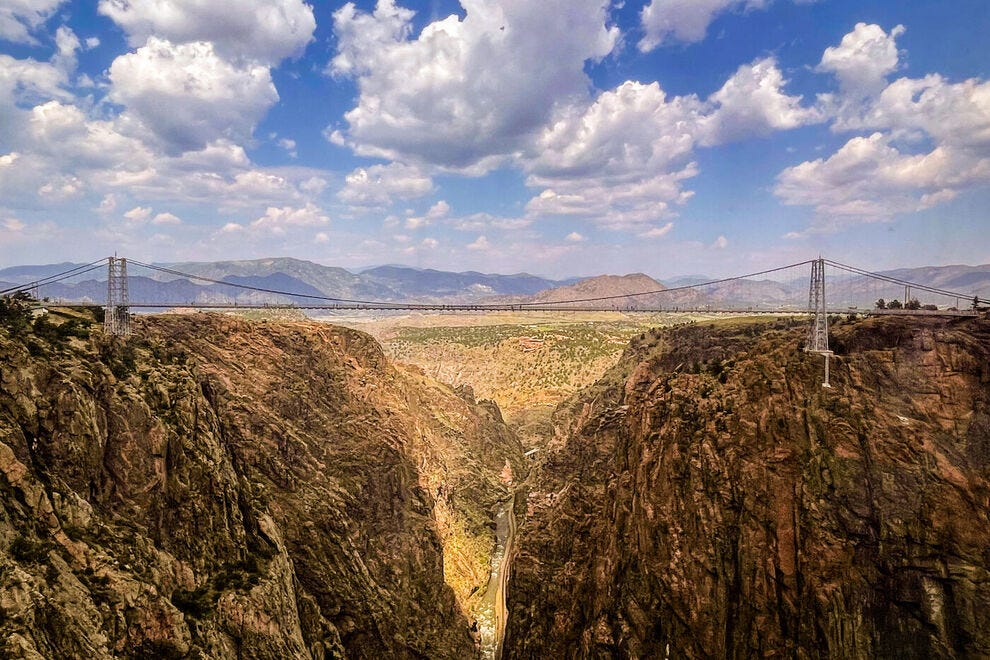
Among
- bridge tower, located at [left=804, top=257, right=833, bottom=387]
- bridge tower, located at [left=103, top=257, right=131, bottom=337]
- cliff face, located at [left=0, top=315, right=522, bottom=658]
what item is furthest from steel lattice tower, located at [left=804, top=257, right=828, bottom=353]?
bridge tower, located at [left=103, top=257, right=131, bottom=337]

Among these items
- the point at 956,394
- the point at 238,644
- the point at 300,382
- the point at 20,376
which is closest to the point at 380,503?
the point at 300,382

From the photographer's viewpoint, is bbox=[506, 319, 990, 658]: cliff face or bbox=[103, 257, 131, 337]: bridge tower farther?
bbox=[103, 257, 131, 337]: bridge tower

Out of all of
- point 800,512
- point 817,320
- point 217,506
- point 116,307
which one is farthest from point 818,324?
point 116,307

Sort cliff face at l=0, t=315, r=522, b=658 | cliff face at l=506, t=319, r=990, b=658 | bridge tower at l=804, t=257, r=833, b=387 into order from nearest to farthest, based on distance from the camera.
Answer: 1. cliff face at l=0, t=315, r=522, b=658
2. cliff face at l=506, t=319, r=990, b=658
3. bridge tower at l=804, t=257, r=833, b=387

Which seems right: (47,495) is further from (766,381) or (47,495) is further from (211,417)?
(766,381)

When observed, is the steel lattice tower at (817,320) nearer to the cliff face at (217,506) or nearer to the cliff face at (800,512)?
the cliff face at (800,512)

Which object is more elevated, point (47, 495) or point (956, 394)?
point (956, 394)

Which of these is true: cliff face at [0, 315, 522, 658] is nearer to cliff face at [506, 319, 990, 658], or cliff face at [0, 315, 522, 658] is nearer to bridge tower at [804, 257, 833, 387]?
cliff face at [506, 319, 990, 658]
